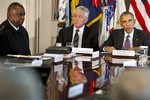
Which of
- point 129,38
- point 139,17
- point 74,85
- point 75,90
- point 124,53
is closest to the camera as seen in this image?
point 75,90

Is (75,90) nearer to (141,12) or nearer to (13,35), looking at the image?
(13,35)

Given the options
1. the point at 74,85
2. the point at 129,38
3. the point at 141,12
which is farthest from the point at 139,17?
the point at 74,85

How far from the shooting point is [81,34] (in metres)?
4.05

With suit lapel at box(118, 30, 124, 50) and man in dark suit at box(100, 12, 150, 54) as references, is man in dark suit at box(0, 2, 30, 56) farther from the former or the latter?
suit lapel at box(118, 30, 124, 50)

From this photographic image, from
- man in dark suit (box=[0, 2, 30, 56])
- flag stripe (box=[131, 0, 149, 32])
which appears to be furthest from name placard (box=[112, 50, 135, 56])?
flag stripe (box=[131, 0, 149, 32])

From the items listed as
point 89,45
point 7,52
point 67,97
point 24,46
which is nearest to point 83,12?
point 89,45

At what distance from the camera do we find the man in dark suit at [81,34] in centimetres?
400

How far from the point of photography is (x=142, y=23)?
4898 mm

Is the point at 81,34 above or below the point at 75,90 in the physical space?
above

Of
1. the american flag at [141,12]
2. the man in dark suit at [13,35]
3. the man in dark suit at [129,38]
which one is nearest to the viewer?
the man in dark suit at [13,35]

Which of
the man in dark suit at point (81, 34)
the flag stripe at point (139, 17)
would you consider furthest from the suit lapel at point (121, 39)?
the flag stripe at point (139, 17)

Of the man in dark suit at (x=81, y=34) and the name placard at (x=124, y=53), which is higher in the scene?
the man in dark suit at (x=81, y=34)

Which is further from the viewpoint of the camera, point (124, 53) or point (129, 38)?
point (129, 38)

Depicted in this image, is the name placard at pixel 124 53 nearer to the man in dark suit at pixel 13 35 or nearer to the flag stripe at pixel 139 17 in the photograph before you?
the man in dark suit at pixel 13 35
